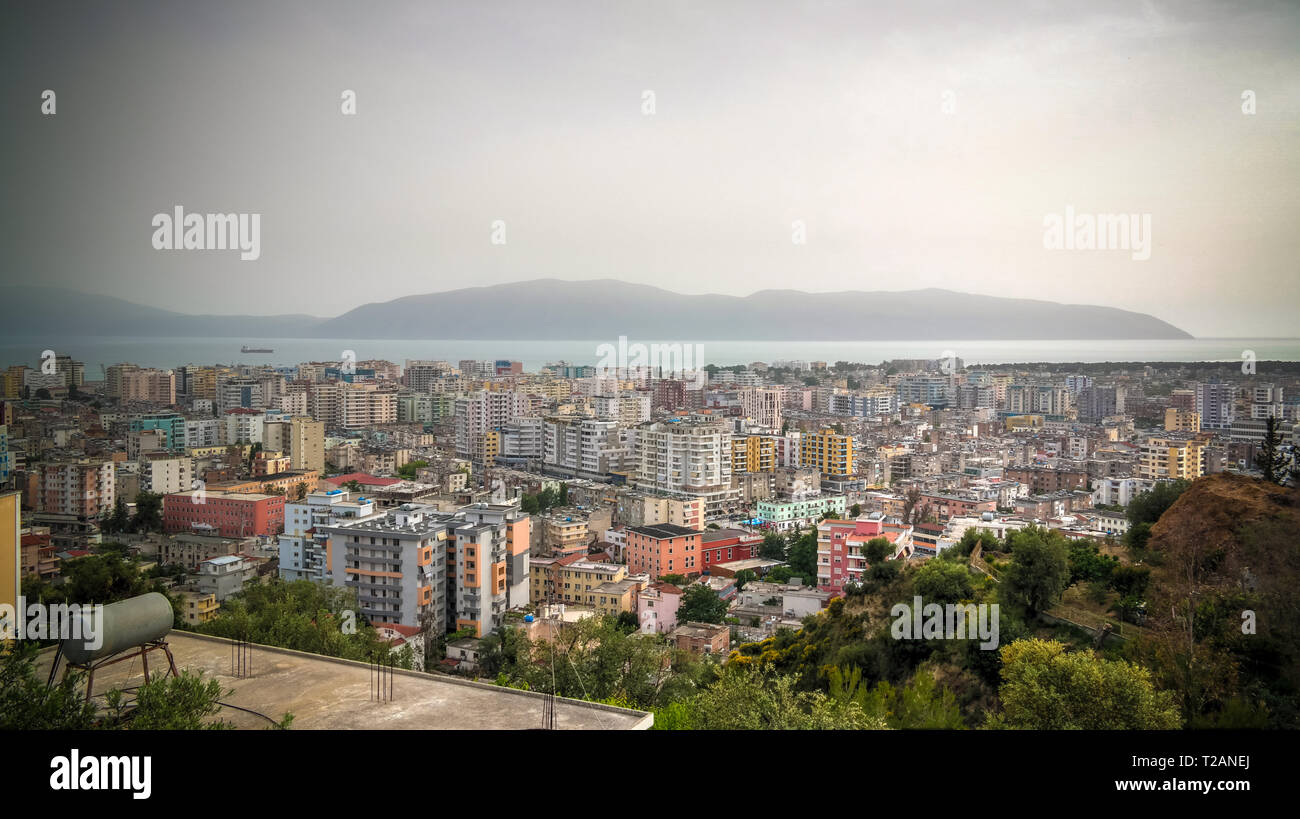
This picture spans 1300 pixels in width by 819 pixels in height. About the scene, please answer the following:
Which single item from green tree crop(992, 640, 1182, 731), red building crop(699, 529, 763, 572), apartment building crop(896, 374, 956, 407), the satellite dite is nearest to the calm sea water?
green tree crop(992, 640, 1182, 731)

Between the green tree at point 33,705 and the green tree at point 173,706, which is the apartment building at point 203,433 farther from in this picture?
the green tree at point 173,706

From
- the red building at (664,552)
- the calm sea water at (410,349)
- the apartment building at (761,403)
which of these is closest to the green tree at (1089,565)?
the calm sea water at (410,349)

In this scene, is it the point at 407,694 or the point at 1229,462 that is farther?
A: the point at 1229,462

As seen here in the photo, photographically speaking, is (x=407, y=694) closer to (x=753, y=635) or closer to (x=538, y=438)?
(x=753, y=635)

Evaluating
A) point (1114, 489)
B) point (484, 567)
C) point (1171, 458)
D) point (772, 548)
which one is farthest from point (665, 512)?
point (1171, 458)

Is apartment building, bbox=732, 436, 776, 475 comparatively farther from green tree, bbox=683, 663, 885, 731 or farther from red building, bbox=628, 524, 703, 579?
green tree, bbox=683, 663, 885, 731
